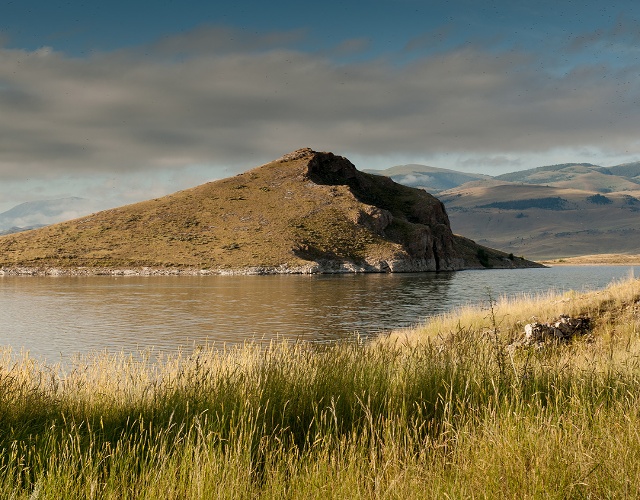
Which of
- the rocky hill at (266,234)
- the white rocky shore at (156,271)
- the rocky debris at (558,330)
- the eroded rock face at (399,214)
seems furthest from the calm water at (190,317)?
the eroded rock face at (399,214)

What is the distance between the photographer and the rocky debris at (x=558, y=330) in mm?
14953

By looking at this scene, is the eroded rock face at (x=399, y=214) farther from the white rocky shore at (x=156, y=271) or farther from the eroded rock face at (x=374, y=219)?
the white rocky shore at (x=156, y=271)

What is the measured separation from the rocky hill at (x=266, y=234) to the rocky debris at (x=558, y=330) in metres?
85.9

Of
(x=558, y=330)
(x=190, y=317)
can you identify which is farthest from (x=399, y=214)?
(x=558, y=330)

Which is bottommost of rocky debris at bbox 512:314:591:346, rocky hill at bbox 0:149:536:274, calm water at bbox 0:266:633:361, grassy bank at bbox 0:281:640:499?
calm water at bbox 0:266:633:361

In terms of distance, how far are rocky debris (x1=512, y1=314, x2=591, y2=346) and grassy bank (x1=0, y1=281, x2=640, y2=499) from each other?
344 cm

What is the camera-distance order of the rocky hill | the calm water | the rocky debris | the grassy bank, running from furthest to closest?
the rocky hill, the calm water, the rocky debris, the grassy bank

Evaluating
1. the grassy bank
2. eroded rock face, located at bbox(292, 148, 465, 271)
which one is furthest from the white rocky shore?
the grassy bank

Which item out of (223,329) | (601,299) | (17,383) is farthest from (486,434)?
(223,329)

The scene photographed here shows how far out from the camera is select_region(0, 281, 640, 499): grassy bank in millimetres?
4551

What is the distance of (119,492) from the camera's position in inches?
194

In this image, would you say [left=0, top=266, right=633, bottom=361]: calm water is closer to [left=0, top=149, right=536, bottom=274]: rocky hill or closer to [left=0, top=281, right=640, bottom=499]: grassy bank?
[left=0, top=281, right=640, bottom=499]: grassy bank

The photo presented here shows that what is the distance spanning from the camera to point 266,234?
11738 centimetres

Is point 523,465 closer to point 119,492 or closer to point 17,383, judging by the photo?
point 119,492
